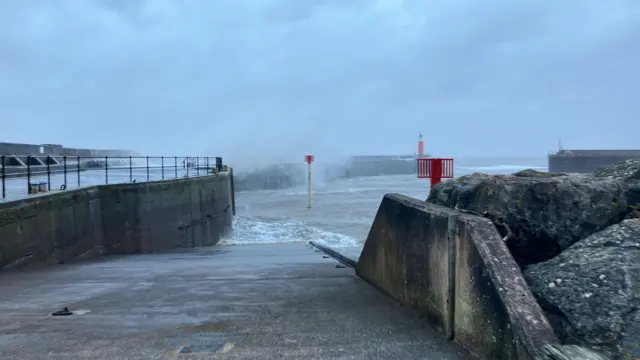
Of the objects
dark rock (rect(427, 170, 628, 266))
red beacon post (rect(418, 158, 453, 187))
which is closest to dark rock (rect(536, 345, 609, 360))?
dark rock (rect(427, 170, 628, 266))

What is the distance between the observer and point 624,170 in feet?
16.9

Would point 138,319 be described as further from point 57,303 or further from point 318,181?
point 318,181

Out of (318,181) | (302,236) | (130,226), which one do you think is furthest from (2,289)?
(318,181)

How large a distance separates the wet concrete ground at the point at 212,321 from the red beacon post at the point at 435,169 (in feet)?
9.33

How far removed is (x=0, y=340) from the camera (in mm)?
3824

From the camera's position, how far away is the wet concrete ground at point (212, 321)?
11.4 ft

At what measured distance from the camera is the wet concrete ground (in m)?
3.48

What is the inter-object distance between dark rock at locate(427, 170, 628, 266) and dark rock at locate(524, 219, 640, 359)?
45cm

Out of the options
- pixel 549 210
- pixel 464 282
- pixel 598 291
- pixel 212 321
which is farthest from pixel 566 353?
pixel 212 321

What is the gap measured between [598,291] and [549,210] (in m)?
1.22

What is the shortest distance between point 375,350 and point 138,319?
233cm

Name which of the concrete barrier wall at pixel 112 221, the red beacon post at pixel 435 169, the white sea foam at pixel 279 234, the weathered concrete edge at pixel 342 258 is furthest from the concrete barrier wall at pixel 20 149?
the red beacon post at pixel 435 169

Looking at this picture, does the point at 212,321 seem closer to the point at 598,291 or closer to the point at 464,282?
the point at 464,282

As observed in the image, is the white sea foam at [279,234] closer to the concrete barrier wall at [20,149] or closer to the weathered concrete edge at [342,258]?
the weathered concrete edge at [342,258]
